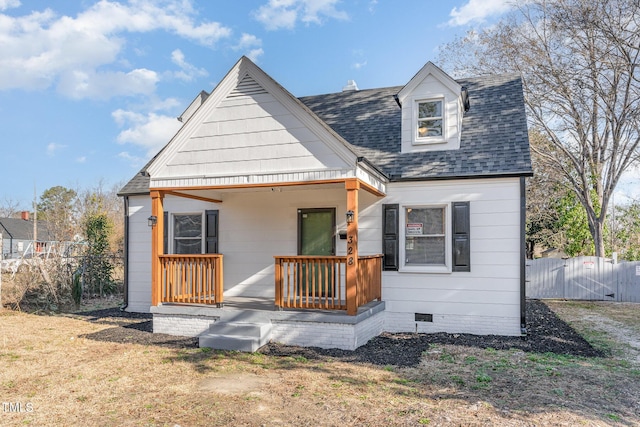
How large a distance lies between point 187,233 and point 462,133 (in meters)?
6.94

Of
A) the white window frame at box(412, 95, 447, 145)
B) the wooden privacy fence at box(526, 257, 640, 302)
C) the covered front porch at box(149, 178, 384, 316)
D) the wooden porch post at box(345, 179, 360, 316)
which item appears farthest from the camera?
the wooden privacy fence at box(526, 257, 640, 302)

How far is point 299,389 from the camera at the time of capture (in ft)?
16.5

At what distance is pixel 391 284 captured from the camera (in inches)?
343

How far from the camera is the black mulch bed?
665 centimetres

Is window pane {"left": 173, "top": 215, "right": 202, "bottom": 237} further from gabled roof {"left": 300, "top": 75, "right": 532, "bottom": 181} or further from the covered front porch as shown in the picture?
gabled roof {"left": 300, "top": 75, "right": 532, "bottom": 181}

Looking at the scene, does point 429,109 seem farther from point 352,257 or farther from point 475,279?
point 352,257

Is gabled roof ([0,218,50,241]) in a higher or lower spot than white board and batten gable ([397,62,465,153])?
lower

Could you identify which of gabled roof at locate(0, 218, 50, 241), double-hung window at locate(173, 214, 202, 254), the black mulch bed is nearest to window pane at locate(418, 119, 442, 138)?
the black mulch bed

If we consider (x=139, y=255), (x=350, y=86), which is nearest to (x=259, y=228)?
(x=139, y=255)

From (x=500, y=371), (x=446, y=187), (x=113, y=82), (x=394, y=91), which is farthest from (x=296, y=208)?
(x=113, y=82)

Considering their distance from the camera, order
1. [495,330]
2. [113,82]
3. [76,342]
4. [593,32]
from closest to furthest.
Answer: [76,342] → [495,330] → [593,32] → [113,82]

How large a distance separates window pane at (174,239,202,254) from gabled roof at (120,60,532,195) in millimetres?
1638

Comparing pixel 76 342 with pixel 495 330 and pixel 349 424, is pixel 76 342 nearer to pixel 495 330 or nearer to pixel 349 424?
pixel 349 424

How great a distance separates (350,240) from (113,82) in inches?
701
